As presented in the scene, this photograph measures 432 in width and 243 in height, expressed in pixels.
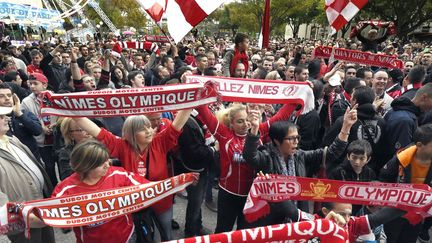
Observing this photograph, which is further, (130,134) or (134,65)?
(134,65)

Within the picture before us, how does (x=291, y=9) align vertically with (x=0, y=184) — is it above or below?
above

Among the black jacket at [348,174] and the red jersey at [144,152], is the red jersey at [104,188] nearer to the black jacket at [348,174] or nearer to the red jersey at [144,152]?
the red jersey at [144,152]

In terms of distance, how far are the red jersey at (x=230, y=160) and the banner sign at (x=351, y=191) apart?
72 cm

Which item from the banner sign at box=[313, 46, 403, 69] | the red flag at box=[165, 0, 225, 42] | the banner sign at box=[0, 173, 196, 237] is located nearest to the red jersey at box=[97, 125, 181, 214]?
the banner sign at box=[0, 173, 196, 237]

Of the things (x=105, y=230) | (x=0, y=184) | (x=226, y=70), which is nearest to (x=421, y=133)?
(x=105, y=230)

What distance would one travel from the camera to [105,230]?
7.82ft

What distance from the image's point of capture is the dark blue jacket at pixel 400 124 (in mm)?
3628

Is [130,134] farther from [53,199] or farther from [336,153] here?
[336,153]

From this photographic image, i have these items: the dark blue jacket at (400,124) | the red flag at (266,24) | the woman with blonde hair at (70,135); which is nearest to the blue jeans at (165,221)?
the woman with blonde hair at (70,135)

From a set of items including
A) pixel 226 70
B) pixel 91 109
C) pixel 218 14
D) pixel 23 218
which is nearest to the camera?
pixel 23 218

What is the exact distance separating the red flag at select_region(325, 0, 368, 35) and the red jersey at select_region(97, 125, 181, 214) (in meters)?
4.97

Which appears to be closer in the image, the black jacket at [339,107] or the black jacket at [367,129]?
the black jacket at [367,129]

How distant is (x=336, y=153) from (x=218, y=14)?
7008 cm

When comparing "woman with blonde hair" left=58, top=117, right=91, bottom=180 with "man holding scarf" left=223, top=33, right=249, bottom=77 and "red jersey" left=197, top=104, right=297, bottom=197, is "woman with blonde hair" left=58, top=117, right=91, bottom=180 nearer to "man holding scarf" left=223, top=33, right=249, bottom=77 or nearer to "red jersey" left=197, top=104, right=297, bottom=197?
"red jersey" left=197, top=104, right=297, bottom=197
